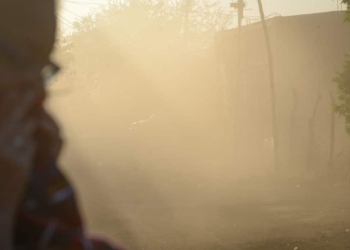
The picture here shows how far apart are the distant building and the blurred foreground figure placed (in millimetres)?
16064

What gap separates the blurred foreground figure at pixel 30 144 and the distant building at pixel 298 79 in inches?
632

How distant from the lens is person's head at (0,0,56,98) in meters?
1.16

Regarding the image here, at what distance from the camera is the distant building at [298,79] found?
60.3 feet

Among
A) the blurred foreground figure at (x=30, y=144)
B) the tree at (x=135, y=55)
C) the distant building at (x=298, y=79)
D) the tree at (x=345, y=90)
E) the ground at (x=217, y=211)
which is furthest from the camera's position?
the tree at (x=135, y=55)

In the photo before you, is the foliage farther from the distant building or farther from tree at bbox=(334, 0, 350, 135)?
tree at bbox=(334, 0, 350, 135)

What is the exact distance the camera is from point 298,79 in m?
20.2

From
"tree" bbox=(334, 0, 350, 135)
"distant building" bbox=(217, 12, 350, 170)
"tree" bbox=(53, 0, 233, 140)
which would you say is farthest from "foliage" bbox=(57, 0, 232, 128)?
"tree" bbox=(334, 0, 350, 135)

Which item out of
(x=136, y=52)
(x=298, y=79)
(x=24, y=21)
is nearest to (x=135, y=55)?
(x=136, y=52)

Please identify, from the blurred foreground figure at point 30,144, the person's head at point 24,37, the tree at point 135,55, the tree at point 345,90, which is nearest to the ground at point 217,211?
the tree at point 345,90

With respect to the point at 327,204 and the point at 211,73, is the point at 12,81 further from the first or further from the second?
the point at 211,73

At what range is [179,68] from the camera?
4122cm

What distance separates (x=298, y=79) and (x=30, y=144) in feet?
63.9

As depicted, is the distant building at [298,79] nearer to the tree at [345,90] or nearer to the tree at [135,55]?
the tree at [345,90]

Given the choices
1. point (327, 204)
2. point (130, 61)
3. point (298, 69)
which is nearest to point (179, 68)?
point (130, 61)
